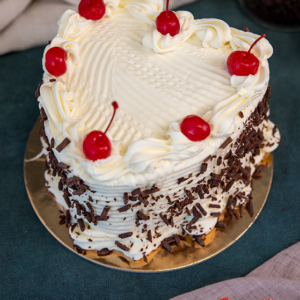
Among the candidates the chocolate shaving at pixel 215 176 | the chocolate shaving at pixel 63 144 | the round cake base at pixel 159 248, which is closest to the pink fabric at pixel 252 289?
the round cake base at pixel 159 248

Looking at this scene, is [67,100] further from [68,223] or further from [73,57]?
[68,223]

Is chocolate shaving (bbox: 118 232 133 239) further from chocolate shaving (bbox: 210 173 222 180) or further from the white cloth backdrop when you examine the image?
the white cloth backdrop

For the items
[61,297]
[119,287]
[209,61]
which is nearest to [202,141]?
[209,61]

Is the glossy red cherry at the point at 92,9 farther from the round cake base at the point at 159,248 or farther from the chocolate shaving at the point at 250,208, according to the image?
the chocolate shaving at the point at 250,208

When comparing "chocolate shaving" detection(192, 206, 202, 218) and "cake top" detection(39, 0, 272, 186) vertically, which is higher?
"cake top" detection(39, 0, 272, 186)

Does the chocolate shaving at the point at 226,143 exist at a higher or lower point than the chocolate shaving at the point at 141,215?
higher

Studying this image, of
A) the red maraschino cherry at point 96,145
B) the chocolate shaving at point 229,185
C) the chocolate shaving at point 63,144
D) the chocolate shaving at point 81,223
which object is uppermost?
the red maraschino cherry at point 96,145

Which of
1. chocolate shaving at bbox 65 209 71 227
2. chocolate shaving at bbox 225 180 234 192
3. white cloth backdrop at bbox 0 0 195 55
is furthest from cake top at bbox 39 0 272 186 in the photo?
white cloth backdrop at bbox 0 0 195 55
